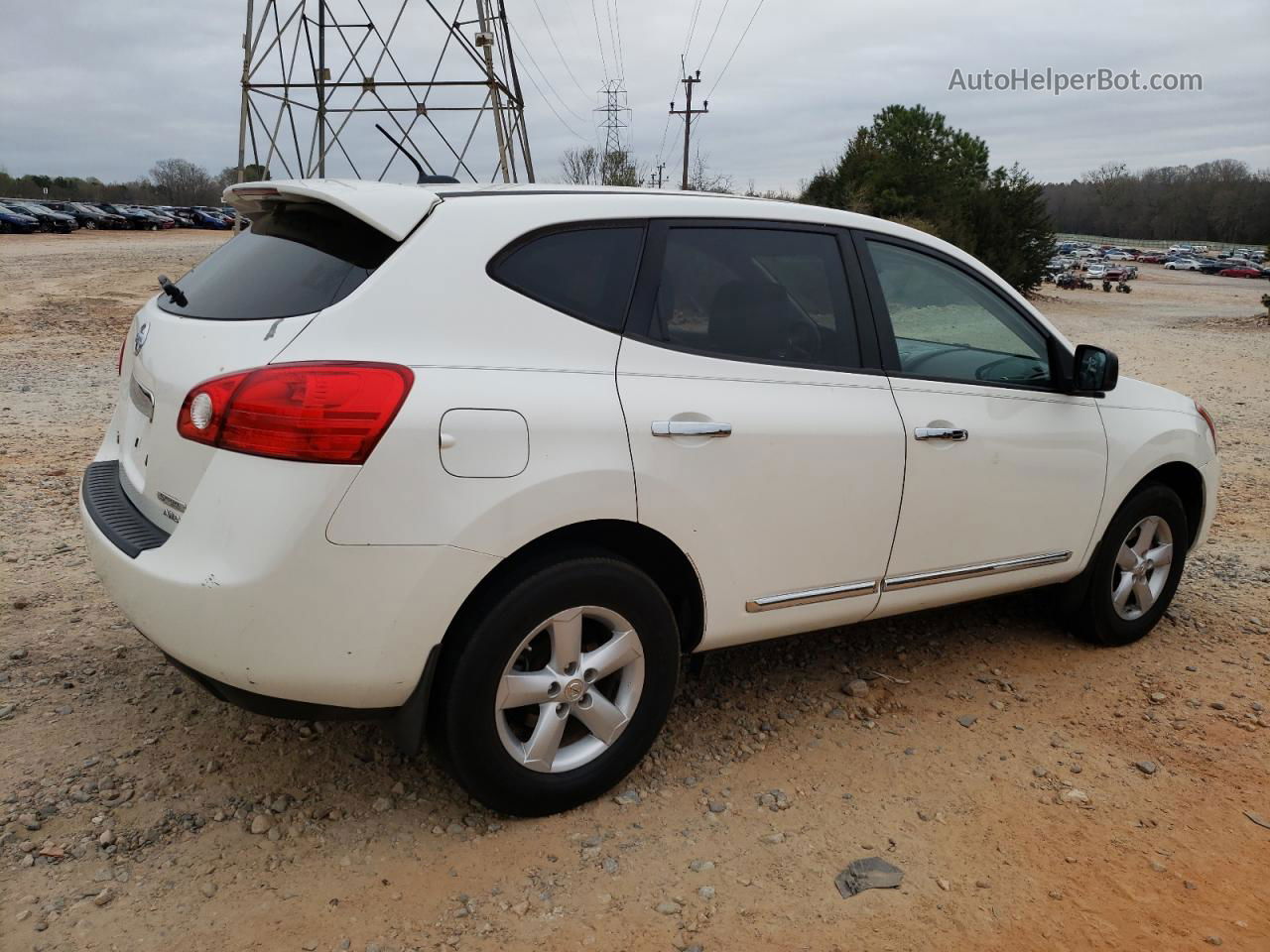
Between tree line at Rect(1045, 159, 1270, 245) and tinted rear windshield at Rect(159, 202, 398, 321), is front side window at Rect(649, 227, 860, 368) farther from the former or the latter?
tree line at Rect(1045, 159, 1270, 245)

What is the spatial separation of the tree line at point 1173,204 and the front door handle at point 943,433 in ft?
390

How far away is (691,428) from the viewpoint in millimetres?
2867

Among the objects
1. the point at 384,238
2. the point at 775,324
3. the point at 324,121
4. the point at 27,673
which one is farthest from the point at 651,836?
the point at 324,121

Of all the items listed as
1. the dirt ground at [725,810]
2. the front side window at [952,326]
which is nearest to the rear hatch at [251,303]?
the dirt ground at [725,810]

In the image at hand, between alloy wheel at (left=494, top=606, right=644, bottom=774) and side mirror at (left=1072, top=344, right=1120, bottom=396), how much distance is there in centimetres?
214

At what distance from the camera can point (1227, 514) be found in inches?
260

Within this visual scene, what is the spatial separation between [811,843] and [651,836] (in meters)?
0.46

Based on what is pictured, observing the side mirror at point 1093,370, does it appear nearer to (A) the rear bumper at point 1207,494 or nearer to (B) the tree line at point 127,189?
(A) the rear bumper at point 1207,494

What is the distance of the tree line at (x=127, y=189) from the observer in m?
77.1

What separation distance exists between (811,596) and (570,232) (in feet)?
4.55

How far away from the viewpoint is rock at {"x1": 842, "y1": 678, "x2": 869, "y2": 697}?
3.85 metres

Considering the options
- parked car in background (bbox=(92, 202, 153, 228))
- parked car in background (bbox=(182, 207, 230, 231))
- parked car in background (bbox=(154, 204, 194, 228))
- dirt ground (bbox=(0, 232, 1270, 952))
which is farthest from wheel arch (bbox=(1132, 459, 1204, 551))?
parked car in background (bbox=(182, 207, 230, 231))

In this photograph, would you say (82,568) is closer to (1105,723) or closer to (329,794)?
(329,794)

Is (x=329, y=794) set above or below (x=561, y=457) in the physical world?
below
